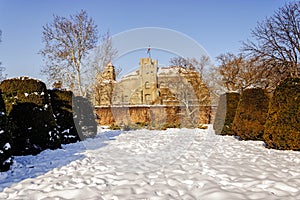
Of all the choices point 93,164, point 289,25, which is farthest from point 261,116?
point 289,25

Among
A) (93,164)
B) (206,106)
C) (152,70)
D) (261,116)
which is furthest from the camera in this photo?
(152,70)

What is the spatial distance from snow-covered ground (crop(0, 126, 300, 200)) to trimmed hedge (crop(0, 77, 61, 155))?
37cm

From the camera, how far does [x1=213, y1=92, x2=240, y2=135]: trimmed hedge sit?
9039mm

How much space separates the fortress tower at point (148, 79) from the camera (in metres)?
21.3

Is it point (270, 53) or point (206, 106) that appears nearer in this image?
point (206, 106)

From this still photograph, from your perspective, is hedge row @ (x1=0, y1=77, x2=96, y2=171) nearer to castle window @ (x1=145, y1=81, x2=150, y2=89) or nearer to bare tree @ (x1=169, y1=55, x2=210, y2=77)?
bare tree @ (x1=169, y1=55, x2=210, y2=77)

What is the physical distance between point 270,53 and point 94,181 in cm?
1937

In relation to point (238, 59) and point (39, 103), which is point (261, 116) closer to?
point (39, 103)

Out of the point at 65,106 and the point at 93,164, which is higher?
the point at 65,106

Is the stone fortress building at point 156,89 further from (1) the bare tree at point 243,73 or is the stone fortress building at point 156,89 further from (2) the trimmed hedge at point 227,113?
(2) the trimmed hedge at point 227,113

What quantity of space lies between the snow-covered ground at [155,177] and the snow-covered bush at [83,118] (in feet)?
9.89

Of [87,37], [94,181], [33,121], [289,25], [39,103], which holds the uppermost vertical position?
[289,25]

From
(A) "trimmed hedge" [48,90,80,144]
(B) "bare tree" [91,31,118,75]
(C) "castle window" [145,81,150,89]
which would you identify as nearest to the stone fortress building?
(C) "castle window" [145,81,150,89]

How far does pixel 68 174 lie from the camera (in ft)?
11.7
